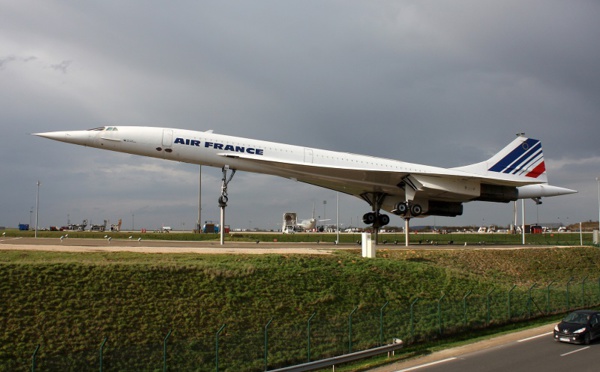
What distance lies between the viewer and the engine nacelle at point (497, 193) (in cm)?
3300

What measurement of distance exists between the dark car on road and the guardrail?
515cm

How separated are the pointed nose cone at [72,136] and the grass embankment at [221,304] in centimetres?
713

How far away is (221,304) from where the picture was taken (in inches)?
661

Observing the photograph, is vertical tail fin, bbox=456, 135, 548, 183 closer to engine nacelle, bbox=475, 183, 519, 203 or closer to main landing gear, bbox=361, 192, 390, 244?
engine nacelle, bbox=475, 183, 519, 203

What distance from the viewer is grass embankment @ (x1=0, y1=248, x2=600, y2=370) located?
45.0 ft

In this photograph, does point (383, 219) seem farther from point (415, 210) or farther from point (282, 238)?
point (282, 238)

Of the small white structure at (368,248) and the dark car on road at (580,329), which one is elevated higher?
the small white structure at (368,248)

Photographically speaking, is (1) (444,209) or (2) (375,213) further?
(2) (375,213)

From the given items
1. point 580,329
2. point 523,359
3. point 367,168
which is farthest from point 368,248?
point 523,359

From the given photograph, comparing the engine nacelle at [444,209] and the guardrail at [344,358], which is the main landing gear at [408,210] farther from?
the guardrail at [344,358]

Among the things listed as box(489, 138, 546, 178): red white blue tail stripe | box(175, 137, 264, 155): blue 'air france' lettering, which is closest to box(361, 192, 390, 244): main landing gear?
box(489, 138, 546, 178): red white blue tail stripe

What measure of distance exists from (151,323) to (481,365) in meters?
9.59

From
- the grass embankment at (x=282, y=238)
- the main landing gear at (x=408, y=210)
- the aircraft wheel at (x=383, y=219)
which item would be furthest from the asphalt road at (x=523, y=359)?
the grass embankment at (x=282, y=238)

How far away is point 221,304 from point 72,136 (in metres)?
14.1
